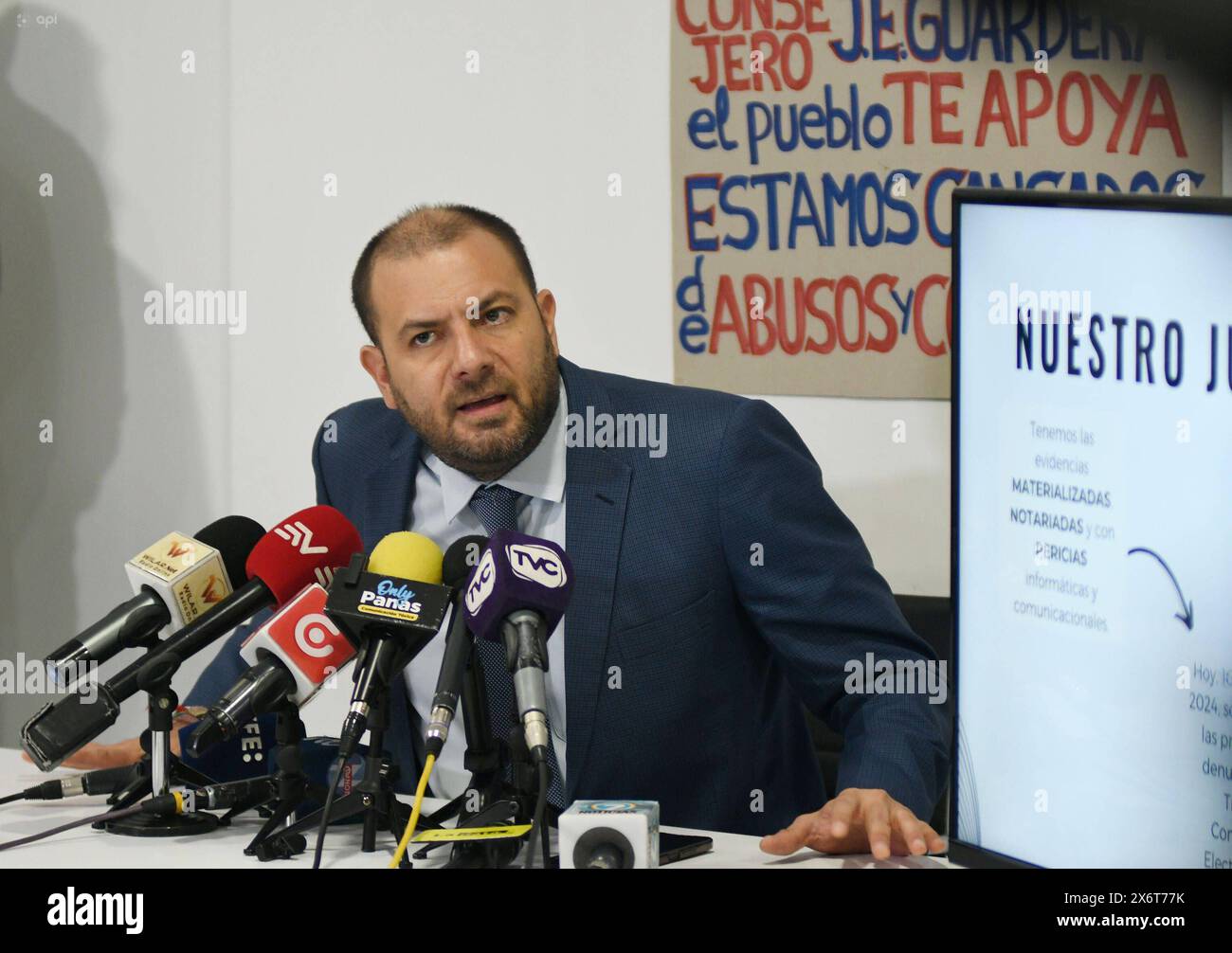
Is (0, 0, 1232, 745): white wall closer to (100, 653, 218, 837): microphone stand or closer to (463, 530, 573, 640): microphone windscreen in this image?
(100, 653, 218, 837): microphone stand

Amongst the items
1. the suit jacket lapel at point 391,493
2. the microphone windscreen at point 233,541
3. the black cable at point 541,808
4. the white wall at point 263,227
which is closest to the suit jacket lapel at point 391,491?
the suit jacket lapel at point 391,493

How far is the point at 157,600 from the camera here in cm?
155

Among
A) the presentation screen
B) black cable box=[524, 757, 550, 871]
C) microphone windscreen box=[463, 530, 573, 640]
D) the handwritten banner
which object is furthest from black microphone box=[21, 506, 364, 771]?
the handwritten banner

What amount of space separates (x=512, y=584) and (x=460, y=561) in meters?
0.16

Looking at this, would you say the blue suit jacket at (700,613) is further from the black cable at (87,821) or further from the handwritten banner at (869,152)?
the handwritten banner at (869,152)

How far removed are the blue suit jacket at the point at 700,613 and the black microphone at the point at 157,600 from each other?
36 centimetres

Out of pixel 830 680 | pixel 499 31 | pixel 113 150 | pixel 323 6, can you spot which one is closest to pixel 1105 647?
pixel 830 680

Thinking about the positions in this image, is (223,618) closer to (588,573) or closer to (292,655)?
(292,655)

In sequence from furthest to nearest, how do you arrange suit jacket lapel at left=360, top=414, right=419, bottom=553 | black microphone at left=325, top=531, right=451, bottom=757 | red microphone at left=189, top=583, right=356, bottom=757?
suit jacket lapel at left=360, top=414, right=419, bottom=553 < red microphone at left=189, top=583, right=356, bottom=757 < black microphone at left=325, top=531, right=451, bottom=757

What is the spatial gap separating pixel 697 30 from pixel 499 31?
471mm

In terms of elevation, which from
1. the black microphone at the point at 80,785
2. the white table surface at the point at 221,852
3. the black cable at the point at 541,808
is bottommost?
the white table surface at the point at 221,852

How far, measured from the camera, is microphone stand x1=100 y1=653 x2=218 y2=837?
1453mm

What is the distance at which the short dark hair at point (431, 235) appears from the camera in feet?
6.33

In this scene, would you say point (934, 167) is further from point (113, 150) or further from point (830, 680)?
point (113, 150)
